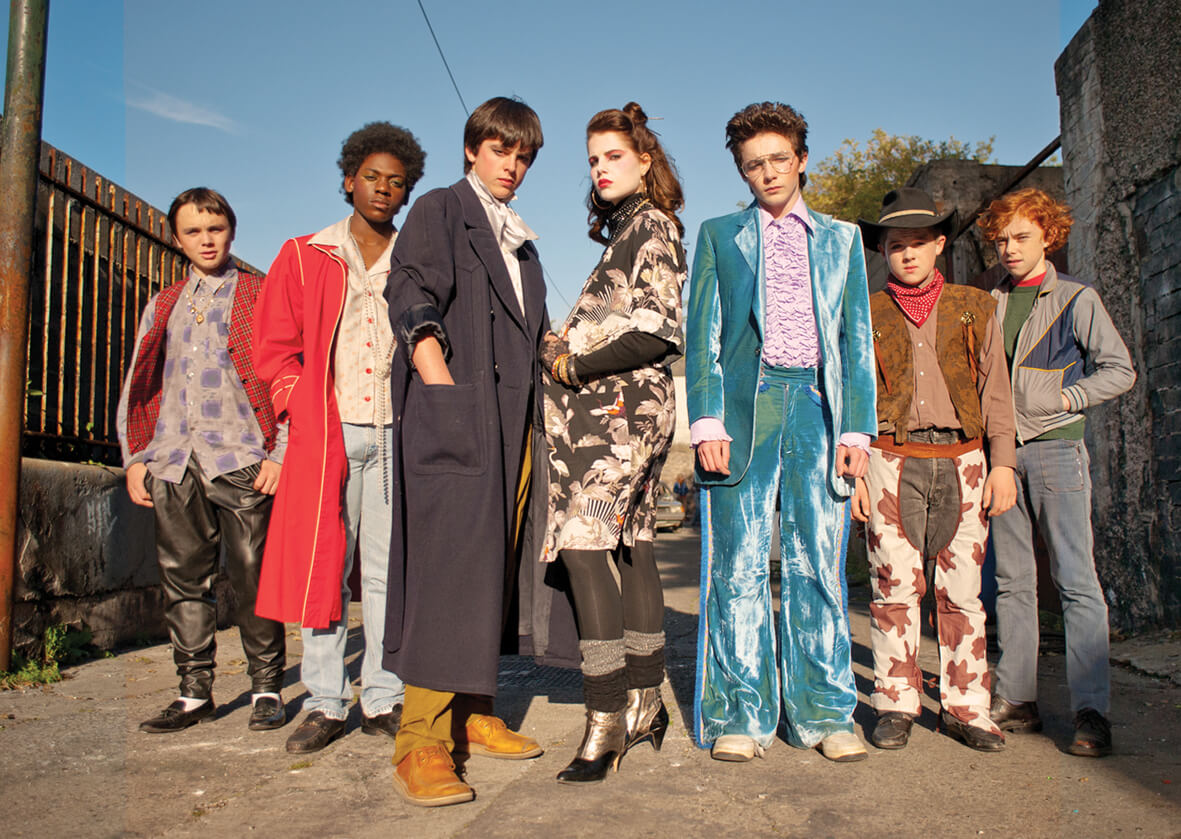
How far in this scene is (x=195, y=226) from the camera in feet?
13.3

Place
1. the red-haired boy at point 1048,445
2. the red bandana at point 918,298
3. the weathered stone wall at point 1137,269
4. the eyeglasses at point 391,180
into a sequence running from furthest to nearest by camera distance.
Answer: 1. the weathered stone wall at point 1137,269
2. the eyeglasses at point 391,180
3. the red bandana at point 918,298
4. the red-haired boy at point 1048,445

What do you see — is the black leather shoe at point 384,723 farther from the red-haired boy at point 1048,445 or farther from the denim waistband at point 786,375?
the red-haired boy at point 1048,445

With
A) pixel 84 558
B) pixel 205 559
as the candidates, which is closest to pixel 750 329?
pixel 205 559

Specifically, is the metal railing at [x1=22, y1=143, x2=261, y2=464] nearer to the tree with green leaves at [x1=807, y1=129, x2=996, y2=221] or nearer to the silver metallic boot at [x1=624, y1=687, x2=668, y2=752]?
the silver metallic boot at [x1=624, y1=687, x2=668, y2=752]

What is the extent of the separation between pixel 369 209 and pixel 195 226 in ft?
2.80

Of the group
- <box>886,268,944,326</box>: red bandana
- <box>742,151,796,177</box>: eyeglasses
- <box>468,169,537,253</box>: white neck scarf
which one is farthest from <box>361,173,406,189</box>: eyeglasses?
<box>886,268,944,326</box>: red bandana

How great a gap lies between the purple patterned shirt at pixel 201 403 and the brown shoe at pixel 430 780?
153 cm

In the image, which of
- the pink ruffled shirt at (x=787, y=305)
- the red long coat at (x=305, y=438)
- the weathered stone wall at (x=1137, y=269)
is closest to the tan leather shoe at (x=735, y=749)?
the pink ruffled shirt at (x=787, y=305)

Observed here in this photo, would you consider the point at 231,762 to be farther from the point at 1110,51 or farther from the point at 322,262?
the point at 1110,51

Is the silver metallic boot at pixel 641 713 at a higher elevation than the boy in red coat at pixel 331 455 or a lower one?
lower

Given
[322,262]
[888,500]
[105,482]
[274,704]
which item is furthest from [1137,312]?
[105,482]

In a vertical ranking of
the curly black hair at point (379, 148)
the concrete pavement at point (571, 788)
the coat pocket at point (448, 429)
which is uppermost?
the curly black hair at point (379, 148)

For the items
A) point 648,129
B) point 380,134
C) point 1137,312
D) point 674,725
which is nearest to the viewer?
point 648,129

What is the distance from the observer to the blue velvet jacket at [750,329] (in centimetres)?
328
